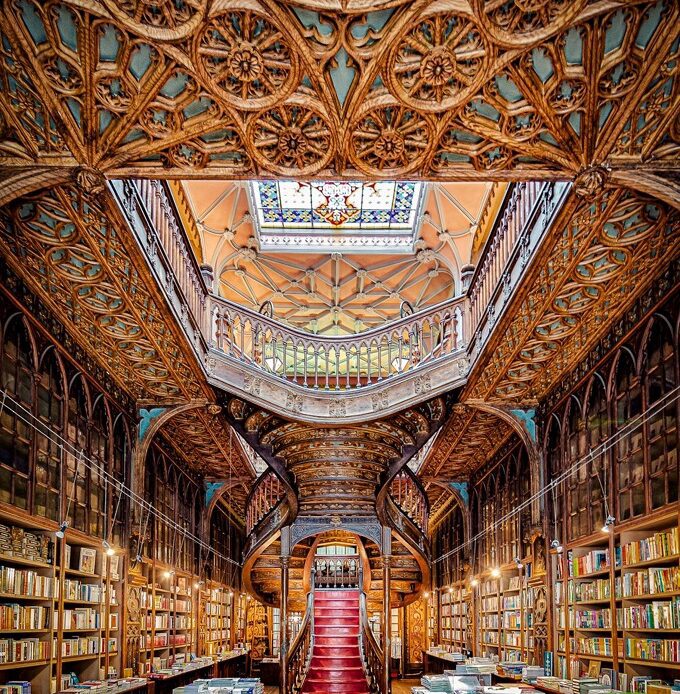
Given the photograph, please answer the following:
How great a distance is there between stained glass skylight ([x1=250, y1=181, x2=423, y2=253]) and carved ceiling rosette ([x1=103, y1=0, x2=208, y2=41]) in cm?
1039

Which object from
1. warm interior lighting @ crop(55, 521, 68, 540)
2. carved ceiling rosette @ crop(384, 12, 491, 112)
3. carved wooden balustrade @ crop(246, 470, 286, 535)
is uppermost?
carved ceiling rosette @ crop(384, 12, 491, 112)

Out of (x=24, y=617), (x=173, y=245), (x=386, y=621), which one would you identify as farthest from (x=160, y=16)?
(x=386, y=621)

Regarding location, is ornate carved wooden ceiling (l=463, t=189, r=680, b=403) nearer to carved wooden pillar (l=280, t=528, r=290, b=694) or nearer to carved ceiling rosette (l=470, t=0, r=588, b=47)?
carved ceiling rosette (l=470, t=0, r=588, b=47)

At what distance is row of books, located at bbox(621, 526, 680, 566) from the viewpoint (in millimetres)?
6477

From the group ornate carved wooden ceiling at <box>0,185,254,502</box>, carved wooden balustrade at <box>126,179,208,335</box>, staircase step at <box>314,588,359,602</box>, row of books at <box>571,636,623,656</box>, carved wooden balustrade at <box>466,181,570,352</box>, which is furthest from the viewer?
staircase step at <box>314,588,359,602</box>

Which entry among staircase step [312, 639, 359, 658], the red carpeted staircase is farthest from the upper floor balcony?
staircase step [312, 639, 359, 658]

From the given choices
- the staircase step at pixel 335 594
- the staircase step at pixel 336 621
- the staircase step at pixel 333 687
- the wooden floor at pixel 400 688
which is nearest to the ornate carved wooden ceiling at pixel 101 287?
the staircase step at pixel 333 687

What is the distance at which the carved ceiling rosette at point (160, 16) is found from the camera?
162 inches

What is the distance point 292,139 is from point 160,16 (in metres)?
1.23

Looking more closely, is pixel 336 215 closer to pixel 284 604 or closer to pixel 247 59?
pixel 284 604

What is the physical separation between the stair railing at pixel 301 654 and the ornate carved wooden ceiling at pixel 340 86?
10702mm

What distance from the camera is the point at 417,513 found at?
15.9 metres

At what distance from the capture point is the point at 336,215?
15.5 m

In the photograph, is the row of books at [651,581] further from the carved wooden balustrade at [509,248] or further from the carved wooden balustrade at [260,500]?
the carved wooden balustrade at [260,500]
